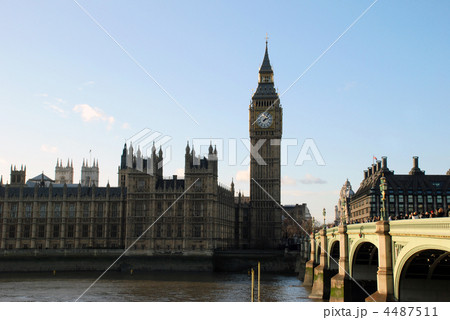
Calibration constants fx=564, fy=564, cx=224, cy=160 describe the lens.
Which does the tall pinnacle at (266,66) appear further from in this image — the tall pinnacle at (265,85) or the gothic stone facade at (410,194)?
the gothic stone facade at (410,194)

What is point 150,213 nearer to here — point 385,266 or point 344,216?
point 344,216

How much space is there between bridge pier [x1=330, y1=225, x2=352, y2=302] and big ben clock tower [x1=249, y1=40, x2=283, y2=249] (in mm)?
77135

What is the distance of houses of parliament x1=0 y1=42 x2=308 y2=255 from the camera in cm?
10875

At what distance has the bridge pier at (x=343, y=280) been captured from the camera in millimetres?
51469

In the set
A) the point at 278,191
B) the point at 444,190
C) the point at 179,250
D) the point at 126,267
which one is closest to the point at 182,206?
the point at 179,250

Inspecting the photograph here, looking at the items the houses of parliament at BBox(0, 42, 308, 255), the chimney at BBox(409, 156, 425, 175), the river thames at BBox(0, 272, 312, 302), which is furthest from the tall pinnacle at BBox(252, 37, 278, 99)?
the river thames at BBox(0, 272, 312, 302)

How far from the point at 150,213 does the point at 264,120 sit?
4175cm

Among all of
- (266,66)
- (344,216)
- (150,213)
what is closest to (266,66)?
(266,66)

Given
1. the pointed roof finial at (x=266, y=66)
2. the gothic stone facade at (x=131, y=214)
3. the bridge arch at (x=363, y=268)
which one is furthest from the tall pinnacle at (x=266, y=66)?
the bridge arch at (x=363, y=268)

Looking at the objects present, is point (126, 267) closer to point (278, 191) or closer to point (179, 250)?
point (179, 250)

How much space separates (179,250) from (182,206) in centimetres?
852

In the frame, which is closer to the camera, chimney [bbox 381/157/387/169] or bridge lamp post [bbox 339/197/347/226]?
bridge lamp post [bbox 339/197/347/226]

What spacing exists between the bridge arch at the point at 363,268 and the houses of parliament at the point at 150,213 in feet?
173

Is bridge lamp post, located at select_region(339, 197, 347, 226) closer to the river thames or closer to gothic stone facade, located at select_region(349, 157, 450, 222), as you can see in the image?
the river thames
